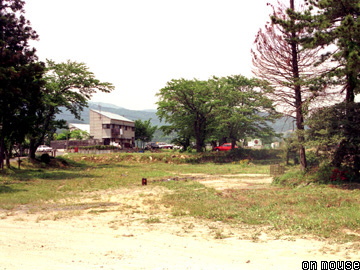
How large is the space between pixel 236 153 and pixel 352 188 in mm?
29360

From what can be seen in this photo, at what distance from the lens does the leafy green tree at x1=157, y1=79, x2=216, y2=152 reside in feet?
139

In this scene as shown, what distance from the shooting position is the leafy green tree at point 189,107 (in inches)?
1663

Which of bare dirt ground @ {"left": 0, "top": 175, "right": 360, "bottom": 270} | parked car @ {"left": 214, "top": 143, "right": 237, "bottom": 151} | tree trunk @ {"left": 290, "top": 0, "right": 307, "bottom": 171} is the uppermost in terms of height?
tree trunk @ {"left": 290, "top": 0, "right": 307, "bottom": 171}

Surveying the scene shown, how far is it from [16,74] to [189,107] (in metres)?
25.1

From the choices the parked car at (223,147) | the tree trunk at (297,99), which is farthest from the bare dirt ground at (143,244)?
the parked car at (223,147)

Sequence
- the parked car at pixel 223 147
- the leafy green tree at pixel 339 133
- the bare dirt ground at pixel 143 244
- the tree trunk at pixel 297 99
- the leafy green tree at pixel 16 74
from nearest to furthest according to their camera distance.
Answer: the bare dirt ground at pixel 143 244, the leafy green tree at pixel 339 133, the tree trunk at pixel 297 99, the leafy green tree at pixel 16 74, the parked car at pixel 223 147

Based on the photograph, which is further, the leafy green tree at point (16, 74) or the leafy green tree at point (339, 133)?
the leafy green tree at point (16, 74)

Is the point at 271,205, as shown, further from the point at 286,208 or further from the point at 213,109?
the point at 213,109

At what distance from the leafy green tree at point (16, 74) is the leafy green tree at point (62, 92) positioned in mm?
6251

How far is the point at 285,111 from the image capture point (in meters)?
18.1

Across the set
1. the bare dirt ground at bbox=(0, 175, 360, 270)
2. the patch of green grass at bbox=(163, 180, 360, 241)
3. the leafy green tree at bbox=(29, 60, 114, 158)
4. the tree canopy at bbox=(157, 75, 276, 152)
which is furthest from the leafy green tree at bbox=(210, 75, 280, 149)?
the bare dirt ground at bbox=(0, 175, 360, 270)

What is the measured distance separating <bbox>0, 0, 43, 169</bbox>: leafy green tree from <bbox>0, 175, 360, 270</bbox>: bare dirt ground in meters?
15.1

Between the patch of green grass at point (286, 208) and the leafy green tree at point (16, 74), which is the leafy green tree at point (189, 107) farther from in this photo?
the patch of green grass at point (286, 208)

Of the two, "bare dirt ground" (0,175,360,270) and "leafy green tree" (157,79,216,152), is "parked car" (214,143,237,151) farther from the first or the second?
"bare dirt ground" (0,175,360,270)
